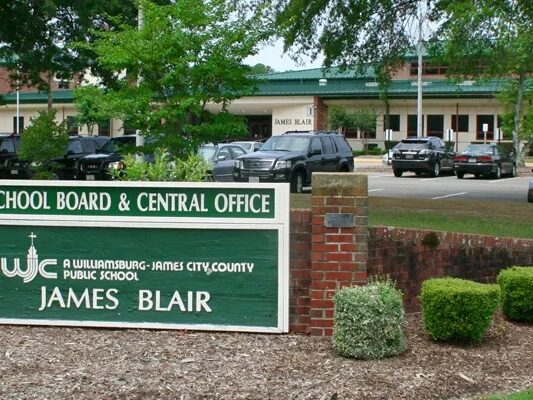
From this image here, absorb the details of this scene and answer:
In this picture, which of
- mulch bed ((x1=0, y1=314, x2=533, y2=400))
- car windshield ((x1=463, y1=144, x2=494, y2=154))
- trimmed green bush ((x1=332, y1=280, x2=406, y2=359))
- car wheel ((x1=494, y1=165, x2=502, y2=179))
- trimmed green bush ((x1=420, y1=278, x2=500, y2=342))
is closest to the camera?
mulch bed ((x1=0, y1=314, x2=533, y2=400))

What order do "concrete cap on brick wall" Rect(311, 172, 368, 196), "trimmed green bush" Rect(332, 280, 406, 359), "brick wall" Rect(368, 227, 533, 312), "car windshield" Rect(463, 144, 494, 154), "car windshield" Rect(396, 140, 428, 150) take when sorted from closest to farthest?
"trimmed green bush" Rect(332, 280, 406, 359) < "concrete cap on brick wall" Rect(311, 172, 368, 196) < "brick wall" Rect(368, 227, 533, 312) < "car windshield" Rect(396, 140, 428, 150) < "car windshield" Rect(463, 144, 494, 154)

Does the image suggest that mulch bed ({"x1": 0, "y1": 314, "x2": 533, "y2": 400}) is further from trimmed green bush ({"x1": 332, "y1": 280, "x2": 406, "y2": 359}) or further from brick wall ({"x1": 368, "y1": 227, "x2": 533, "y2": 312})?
brick wall ({"x1": 368, "y1": 227, "x2": 533, "y2": 312})

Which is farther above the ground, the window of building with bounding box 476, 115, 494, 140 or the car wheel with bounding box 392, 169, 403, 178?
the window of building with bounding box 476, 115, 494, 140

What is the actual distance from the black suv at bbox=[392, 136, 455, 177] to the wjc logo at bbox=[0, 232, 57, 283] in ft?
102

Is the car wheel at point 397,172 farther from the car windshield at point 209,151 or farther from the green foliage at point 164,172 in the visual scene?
the green foliage at point 164,172

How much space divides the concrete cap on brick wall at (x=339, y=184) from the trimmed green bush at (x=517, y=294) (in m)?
2.05

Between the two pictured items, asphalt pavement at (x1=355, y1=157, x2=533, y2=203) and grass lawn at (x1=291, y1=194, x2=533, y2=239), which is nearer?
grass lawn at (x1=291, y1=194, x2=533, y2=239)

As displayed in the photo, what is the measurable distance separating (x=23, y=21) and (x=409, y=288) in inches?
842

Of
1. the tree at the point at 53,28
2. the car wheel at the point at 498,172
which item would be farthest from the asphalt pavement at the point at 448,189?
the tree at the point at 53,28

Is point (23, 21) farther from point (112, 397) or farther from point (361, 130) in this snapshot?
point (361, 130)

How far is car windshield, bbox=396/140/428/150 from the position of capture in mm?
38156

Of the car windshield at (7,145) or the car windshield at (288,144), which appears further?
the car windshield at (7,145)

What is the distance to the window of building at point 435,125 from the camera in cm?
6266

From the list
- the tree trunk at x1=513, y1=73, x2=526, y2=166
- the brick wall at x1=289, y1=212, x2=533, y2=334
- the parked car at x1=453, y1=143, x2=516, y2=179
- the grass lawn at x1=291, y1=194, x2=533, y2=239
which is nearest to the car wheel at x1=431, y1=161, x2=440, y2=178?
the parked car at x1=453, y1=143, x2=516, y2=179
